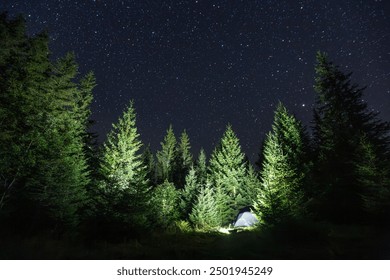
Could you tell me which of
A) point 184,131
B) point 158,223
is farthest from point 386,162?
point 184,131

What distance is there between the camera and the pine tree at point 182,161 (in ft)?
160

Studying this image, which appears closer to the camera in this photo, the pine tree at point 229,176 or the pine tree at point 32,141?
the pine tree at point 32,141

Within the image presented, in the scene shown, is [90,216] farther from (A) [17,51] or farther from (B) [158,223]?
(A) [17,51]

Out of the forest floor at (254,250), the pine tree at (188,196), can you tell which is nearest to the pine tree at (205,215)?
the pine tree at (188,196)

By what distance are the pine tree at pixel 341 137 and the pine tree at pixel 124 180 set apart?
15561mm

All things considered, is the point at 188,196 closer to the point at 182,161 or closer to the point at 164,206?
the point at 164,206

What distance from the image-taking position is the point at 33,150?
528 inches

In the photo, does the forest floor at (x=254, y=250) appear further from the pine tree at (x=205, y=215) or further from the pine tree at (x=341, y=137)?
the pine tree at (x=205, y=215)

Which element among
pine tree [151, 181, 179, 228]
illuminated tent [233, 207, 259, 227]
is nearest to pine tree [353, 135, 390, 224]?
illuminated tent [233, 207, 259, 227]

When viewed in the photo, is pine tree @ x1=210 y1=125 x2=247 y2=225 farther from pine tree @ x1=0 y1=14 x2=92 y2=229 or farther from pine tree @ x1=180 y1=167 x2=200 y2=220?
pine tree @ x1=0 y1=14 x2=92 y2=229

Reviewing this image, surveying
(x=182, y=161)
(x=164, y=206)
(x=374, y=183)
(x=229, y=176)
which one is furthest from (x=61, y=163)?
(x=182, y=161)

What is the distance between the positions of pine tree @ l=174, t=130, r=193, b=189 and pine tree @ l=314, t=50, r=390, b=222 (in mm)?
30416

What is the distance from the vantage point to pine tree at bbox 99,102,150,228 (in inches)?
575

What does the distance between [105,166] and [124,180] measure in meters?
1.94
